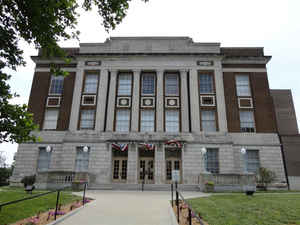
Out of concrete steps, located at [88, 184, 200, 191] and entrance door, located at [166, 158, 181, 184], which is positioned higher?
entrance door, located at [166, 158, 181, 184]

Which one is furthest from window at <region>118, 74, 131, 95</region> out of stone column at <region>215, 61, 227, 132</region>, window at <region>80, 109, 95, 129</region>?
stone column at <region>215, 61, 227, 132</region>

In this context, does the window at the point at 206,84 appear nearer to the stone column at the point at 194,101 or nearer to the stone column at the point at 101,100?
the stone column at the point at 194,101

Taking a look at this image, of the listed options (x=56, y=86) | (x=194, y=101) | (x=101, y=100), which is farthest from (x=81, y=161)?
(x=194, y=101)

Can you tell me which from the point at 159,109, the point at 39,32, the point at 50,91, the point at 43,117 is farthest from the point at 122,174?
the point at 39,32

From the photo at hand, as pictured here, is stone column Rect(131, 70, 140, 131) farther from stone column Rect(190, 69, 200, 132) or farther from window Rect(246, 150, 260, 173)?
window Rect(246, 150, 260, 173)

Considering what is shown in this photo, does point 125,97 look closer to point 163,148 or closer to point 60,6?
point 163,148

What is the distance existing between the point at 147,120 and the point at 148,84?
4.81 metres

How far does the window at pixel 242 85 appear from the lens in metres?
24.6

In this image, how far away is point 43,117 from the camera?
79.3ft

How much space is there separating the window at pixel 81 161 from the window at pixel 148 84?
32.4 ft

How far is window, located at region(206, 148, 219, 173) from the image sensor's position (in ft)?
71.2

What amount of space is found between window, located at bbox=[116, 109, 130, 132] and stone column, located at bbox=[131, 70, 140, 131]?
2.74 feet

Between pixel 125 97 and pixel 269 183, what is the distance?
18.1 m

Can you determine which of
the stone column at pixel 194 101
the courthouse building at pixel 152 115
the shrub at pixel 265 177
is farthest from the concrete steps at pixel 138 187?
the shrub at pixel 265 177
